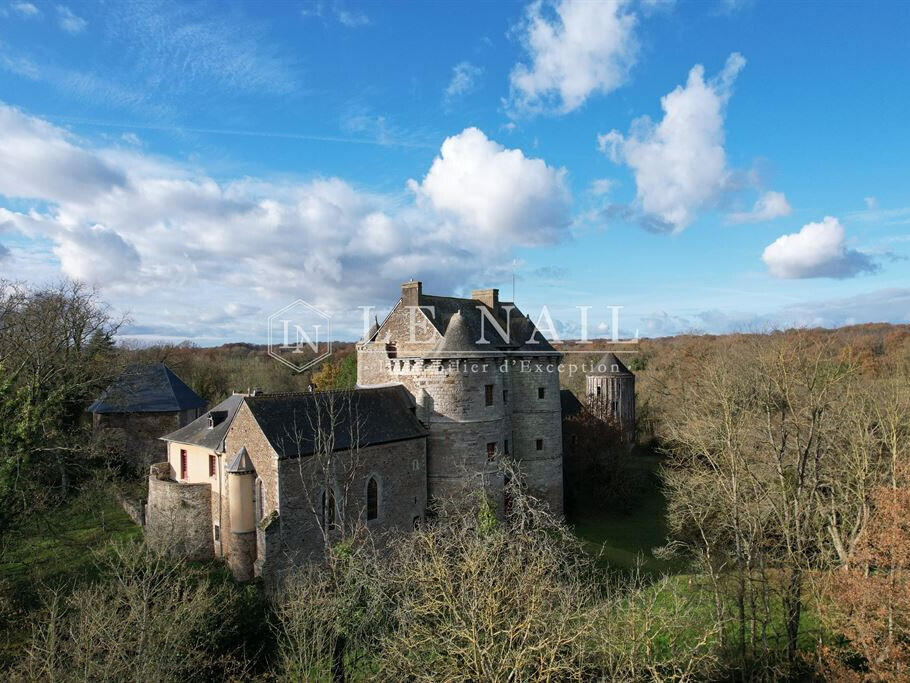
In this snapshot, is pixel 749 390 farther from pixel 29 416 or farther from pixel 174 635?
pixel 29 416

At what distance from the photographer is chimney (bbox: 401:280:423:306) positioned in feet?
85.4

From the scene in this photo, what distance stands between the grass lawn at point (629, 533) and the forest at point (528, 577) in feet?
0.66

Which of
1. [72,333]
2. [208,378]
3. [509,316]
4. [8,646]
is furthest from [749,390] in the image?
[208,378]

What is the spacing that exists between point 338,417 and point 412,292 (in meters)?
7.66

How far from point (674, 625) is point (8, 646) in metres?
18.1

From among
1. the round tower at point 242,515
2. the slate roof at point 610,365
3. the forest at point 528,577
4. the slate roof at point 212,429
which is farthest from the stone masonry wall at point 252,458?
the slate roof at point 610,365

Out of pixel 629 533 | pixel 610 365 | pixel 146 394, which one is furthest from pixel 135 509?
pixel 610 365

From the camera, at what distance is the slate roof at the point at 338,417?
19273mm

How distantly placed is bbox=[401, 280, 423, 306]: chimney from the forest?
9.56 metres

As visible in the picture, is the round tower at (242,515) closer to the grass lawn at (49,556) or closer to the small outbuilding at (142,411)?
the grass lawn at (49,556)

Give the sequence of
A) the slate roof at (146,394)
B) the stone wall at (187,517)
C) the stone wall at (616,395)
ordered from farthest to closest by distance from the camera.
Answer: the stone wall at (616,395) → the slate roof at (146,394) → the stone wall at (187,517)

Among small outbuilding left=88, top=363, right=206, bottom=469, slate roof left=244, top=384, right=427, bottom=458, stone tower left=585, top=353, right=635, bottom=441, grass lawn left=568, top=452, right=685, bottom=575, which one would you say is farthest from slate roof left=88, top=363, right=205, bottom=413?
stone tower left=585, top=353, right=635, bottom=441

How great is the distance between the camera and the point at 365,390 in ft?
76.6

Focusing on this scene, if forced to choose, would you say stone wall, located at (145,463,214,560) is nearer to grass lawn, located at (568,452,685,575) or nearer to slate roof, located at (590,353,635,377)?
grass lawn, located at (568,452,685,575)
